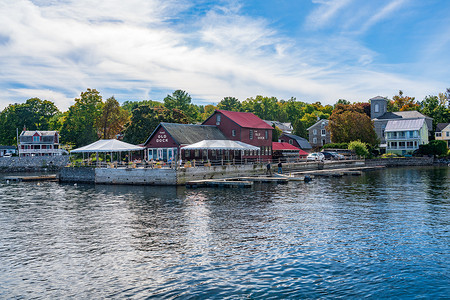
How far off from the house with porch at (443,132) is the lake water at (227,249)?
76.8 meters

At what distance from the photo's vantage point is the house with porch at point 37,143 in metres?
98.9

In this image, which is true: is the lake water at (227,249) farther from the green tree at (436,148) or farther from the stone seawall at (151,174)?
the green tree at (436,148)

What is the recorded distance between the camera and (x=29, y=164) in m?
86.5

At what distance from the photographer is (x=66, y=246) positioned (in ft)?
60.9

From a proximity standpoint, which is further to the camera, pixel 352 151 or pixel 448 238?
pixel 352 151

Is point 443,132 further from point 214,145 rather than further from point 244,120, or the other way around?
point 214,145

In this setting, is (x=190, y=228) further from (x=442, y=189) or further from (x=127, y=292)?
(x=442, y=189)

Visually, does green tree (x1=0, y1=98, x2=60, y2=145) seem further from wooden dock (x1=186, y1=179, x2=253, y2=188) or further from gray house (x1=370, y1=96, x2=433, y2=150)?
gray house (x1=370, y1=96, x2=433, y2=150)

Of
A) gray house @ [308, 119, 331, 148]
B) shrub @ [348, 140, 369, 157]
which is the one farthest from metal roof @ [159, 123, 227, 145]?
gray house @ [308, 119, 331, 148]

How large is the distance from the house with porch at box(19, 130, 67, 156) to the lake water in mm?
73283

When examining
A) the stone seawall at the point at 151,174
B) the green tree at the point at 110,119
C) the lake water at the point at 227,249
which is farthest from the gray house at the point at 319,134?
the lake water at the point at 227,249

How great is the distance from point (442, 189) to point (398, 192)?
5529 millimetres

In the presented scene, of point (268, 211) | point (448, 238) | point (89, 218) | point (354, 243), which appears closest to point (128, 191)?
point (89, 218)

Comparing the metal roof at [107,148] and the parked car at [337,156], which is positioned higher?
the metal roof at [107,148]
